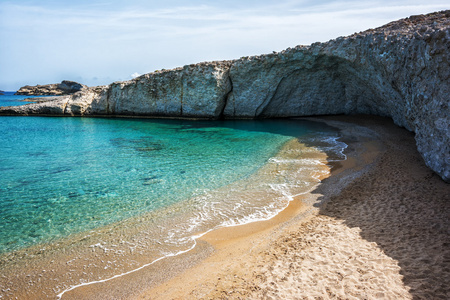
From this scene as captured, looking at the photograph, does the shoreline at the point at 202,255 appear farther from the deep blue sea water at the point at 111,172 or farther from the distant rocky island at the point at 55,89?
the distant rocky island at the point at 55,89

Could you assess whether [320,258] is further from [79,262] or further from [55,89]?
[55,89]

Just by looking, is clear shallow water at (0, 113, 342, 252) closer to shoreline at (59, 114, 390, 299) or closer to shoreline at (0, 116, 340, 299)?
shoreline at (0, 116, 340, 299)

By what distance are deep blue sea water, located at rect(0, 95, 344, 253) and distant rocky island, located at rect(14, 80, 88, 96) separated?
264 ft

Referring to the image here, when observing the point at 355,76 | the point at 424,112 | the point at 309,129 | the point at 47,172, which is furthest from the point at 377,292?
the point at 355,76

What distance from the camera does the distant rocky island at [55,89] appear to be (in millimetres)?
95000

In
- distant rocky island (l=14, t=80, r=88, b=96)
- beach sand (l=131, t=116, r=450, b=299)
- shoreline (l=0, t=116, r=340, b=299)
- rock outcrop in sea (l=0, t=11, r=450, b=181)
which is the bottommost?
shoreline (l=0, t=116, r=340, b=299)

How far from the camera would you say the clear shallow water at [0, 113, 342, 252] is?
8742 millimetres

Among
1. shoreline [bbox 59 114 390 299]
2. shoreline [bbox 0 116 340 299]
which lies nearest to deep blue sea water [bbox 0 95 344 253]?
shoreline [bbox 0 116 340 299]

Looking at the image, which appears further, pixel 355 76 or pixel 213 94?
pixel 213 94

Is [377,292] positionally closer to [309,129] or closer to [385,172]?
[385,172]

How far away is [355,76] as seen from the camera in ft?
81.1

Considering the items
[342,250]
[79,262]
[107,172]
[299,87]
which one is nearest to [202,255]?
[79,262]

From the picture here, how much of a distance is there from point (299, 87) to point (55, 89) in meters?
99.6

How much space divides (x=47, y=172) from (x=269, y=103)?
23300 millimetres
